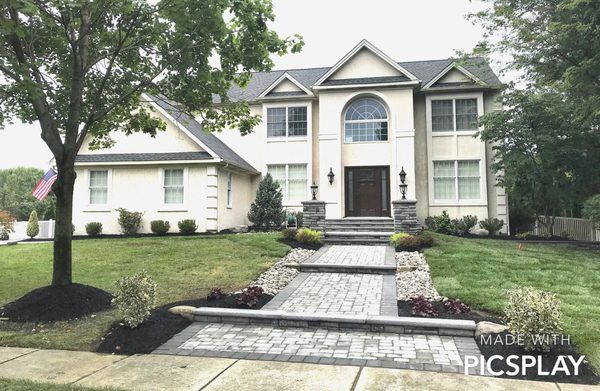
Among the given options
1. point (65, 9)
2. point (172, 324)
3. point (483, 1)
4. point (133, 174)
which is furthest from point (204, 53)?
point (483, 1)

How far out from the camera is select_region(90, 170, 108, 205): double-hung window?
60.1 ft

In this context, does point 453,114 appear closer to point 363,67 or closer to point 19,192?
point 363,67

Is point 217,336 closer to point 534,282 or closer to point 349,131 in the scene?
point 534,282

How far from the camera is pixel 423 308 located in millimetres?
6594

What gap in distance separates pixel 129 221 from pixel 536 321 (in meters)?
16.3

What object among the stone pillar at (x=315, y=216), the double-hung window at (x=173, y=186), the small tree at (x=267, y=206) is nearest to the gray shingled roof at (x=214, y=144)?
the small tree at (x=267, y=206)

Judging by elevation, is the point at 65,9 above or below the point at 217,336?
above

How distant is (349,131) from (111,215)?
1188 cm

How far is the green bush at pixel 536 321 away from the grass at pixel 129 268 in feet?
18.1

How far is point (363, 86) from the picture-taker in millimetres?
18500

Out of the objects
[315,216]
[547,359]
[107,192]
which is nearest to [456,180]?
[315,216]

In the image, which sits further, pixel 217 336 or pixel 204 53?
pixel 204 53

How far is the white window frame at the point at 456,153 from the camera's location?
60.2ft

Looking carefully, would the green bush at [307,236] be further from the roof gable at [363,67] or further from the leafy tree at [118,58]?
the roof gable at [363,67]
